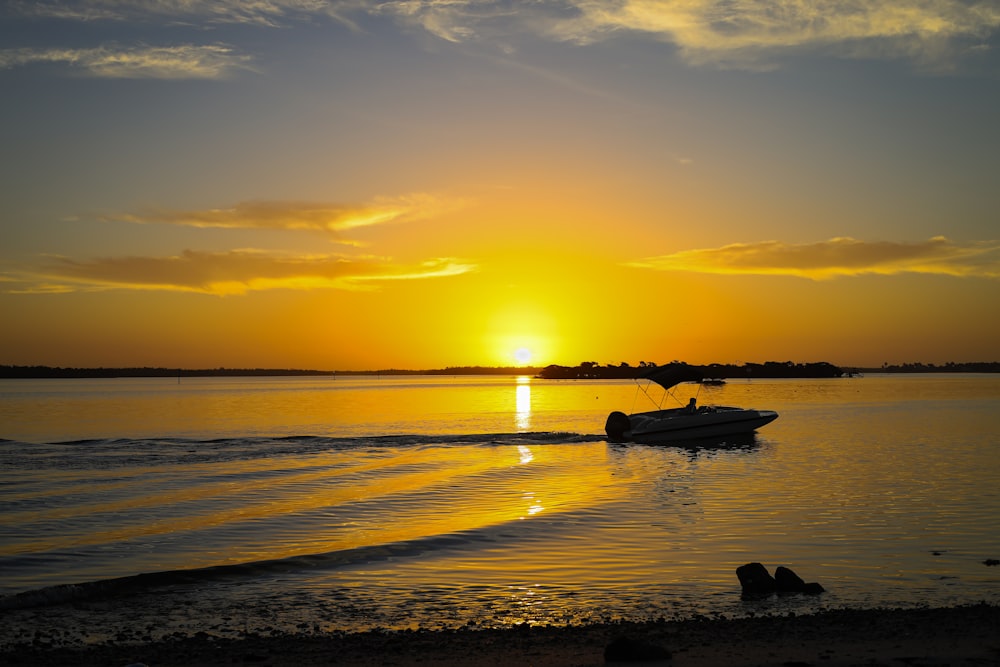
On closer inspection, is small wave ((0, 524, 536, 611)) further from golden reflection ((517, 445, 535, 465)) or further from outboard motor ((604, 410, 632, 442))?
outboard motor ((604, 410, 632, 442))

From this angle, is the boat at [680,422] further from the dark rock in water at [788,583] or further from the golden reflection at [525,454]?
the dark rock in water at [788,583]

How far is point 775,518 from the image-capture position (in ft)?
73.9

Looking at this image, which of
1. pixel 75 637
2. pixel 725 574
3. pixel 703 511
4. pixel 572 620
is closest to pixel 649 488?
pixel 703 511

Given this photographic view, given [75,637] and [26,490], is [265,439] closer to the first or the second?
[26,490]

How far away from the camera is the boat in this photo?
158ft

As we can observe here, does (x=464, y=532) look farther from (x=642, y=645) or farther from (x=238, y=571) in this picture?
(x=642, y=645)

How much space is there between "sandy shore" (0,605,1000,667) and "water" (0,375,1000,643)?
39.8 inches

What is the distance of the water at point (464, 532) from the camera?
14.1m

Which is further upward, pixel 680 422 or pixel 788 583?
pixel 680 422

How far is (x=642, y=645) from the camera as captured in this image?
1038 centimetres

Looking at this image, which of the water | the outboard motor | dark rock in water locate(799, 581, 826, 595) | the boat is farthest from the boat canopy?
dark rock in water locate(799, 581, 826, 595)

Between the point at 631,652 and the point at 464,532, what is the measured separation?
11.2 metres

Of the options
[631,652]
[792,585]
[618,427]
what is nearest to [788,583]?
[792,585]

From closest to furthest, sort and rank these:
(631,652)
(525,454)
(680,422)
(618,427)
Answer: (631,652)
(525,454)
(680,422)
(618,427)
